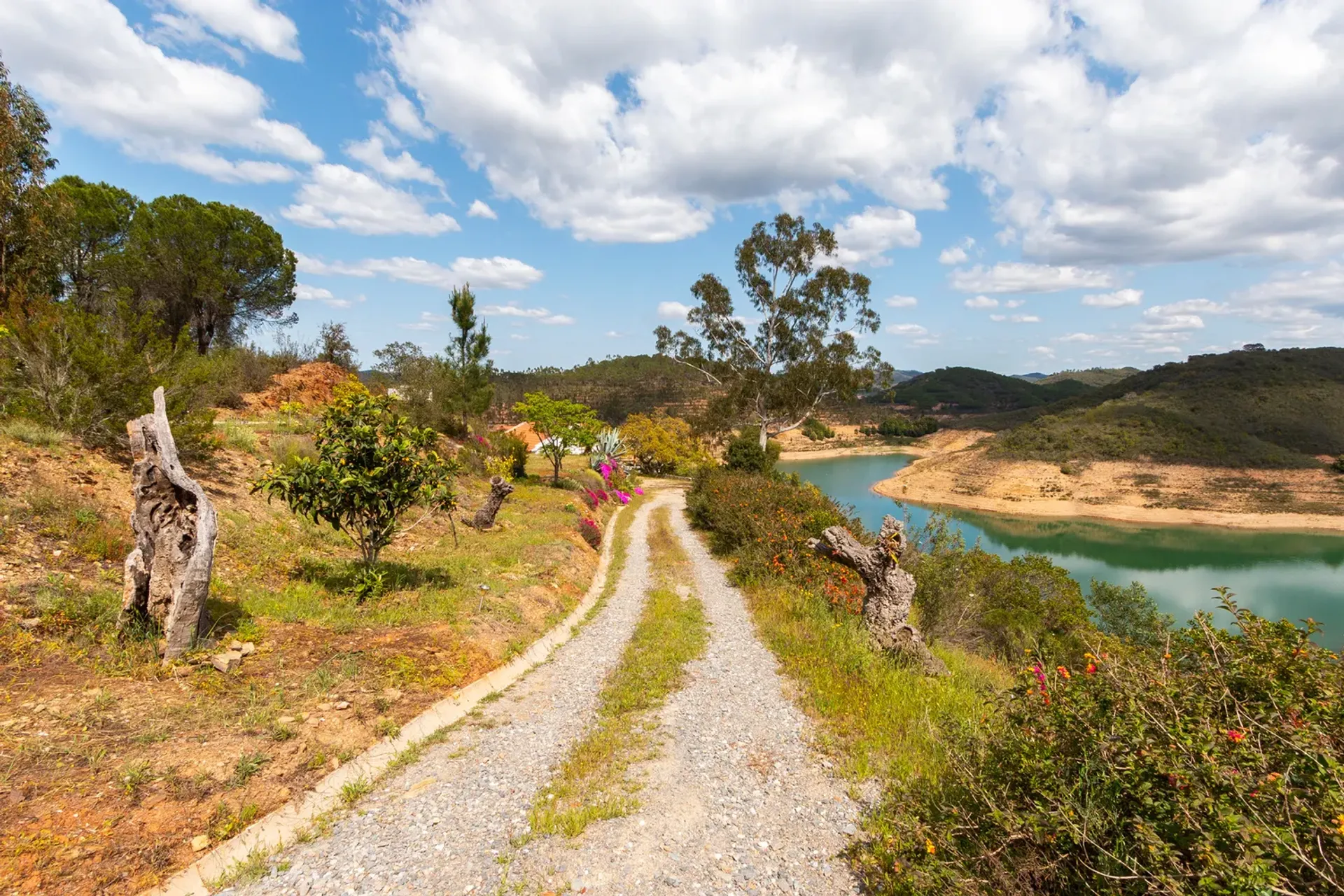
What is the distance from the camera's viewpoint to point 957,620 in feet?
45.5

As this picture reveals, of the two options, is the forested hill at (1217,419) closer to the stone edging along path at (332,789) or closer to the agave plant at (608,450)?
the agave plant at (608,450)

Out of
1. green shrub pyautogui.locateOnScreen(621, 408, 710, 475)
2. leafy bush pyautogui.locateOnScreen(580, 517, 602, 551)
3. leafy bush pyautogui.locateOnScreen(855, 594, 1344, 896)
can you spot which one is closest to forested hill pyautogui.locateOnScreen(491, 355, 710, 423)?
green shrub pyautogui.locateOnScreen(621, 408, 710, 475)

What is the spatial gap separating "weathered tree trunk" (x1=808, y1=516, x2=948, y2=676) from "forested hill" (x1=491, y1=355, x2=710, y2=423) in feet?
216

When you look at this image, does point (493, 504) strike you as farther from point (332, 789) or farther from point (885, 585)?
point (332, 789)

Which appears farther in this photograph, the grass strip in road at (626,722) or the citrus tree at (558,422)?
the citrus tree at (558,422)

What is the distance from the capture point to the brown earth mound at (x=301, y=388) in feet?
69.5

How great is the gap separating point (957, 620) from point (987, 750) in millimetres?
11603

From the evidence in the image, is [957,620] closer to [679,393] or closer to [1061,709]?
[1061,709]

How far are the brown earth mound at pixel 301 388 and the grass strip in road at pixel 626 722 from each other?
716 inches

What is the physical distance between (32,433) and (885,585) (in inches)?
547

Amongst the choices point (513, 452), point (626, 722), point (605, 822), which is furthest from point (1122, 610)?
point (513, 452)

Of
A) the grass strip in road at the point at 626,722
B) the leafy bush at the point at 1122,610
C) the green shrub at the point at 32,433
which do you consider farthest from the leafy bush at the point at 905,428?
the green shrub at the point at 32,433

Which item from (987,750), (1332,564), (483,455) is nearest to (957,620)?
(987,750)

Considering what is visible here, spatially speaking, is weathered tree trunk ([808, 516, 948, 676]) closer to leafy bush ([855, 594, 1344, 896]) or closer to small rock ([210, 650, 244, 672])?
leafy bush ([855, 594, 1344, 896])
